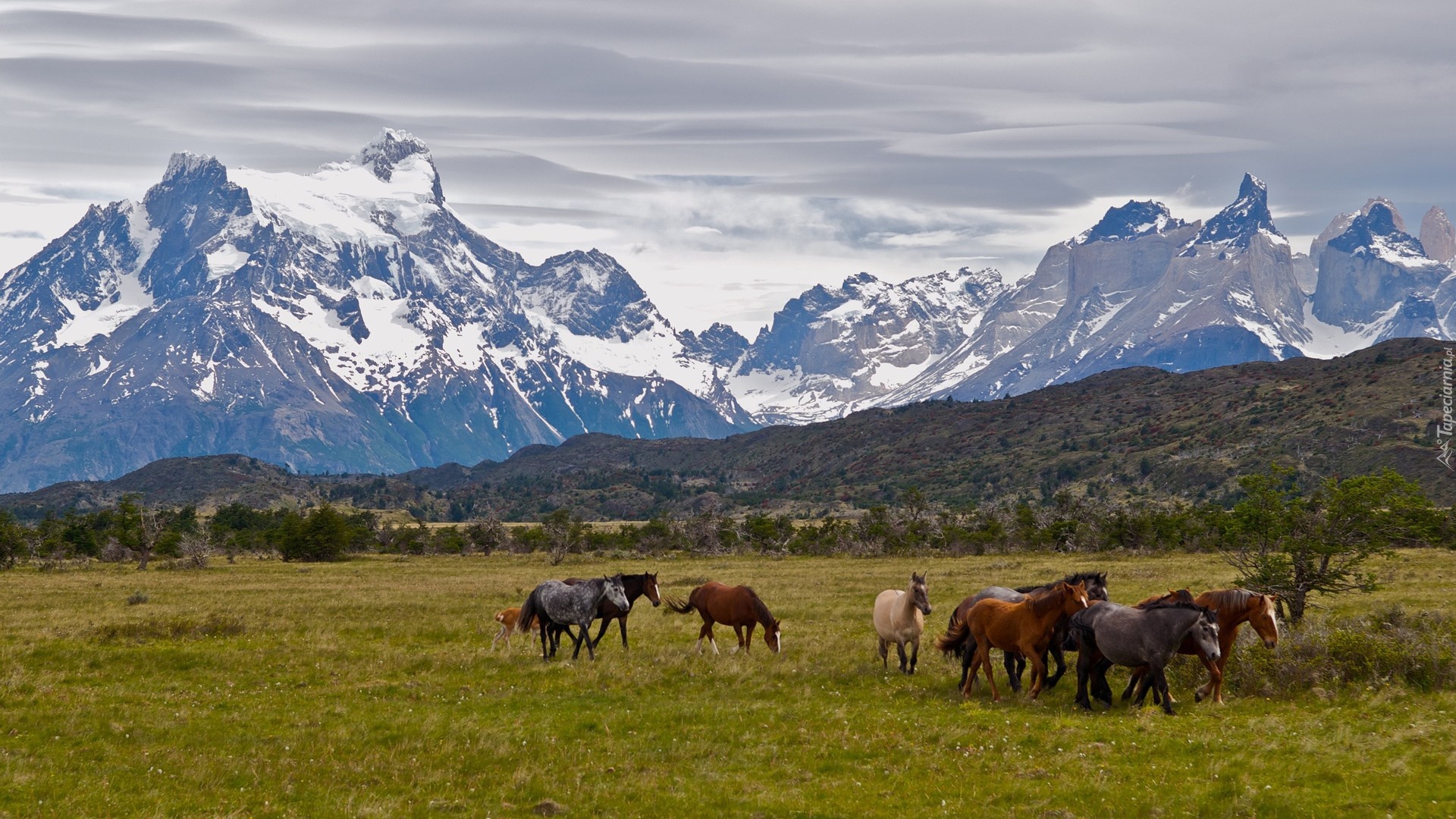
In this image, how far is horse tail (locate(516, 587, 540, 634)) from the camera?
31.3m

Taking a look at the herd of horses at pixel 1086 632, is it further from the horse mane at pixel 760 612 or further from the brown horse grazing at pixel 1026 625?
the horse mane at pixel 760 612

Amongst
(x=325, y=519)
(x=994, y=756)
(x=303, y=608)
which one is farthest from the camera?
(x=325, y=519)

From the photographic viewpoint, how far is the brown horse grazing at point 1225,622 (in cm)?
2269

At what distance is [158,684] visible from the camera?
87.6ft

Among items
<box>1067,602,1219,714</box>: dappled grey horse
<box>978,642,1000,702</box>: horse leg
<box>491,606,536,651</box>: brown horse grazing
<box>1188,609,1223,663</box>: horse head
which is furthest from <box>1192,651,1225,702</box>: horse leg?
<box>491,606,536,651</box>: brown horse grazing

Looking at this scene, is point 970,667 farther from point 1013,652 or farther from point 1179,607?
point 1179,607

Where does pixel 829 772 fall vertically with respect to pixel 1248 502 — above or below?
below

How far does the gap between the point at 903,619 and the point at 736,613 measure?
18.9 feet

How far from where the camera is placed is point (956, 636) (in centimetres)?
2642

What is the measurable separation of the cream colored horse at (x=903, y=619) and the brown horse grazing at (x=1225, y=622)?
5280 mm

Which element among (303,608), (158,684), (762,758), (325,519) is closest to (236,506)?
(325,519)

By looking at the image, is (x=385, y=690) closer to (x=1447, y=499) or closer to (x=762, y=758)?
(x=762, y=758)

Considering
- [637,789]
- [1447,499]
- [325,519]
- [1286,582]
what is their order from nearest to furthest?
[637,789] < [1286,582] < [325,519] < [1447,499]

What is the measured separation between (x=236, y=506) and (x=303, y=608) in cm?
12171
